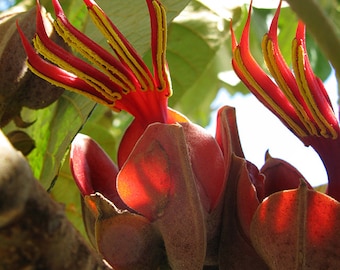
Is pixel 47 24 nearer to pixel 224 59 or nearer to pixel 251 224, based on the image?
pixel 251 224

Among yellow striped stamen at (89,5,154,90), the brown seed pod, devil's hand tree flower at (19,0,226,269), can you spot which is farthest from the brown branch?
the brown seed pod

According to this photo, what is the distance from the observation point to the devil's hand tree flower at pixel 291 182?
Answer: 82 cm

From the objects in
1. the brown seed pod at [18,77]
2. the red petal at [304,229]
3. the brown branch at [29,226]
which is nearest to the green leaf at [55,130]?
the brown seed pod at [18,77]

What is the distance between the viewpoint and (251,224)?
34.4 inches

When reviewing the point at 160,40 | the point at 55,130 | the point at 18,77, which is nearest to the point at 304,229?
the point at 160,40

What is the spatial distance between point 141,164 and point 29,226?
368 millimetres

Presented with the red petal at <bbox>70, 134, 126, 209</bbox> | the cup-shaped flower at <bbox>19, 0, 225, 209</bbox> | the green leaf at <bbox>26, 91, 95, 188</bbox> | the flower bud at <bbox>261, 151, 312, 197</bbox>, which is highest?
the cup-shaped flower at <bbox>19, 0, 225, 209</bbox>

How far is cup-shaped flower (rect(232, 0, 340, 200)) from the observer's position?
2.98 ft

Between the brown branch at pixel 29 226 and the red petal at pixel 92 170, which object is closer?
the brown branch at pixel 29 226

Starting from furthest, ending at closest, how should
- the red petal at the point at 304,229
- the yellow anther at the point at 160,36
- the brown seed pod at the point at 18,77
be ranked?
1. the brown seed pod at the point at 18,77
2. the yellow anther at the point at 160,36
3. the red petal at the point at 304,229

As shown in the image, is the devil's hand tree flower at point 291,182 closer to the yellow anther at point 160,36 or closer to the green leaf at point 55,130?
the yellow anther at point 160,36

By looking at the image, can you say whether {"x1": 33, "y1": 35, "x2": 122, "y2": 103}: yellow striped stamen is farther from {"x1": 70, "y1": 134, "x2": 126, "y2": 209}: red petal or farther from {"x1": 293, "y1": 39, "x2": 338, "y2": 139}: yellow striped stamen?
{"x1": 293, "y1": 39, "x2": 338, "y2": 139}: yellow striped stamen

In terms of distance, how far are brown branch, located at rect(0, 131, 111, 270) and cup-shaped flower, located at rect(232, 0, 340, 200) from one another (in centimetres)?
44

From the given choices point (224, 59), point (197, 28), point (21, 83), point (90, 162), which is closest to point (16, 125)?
point (21, 83)
